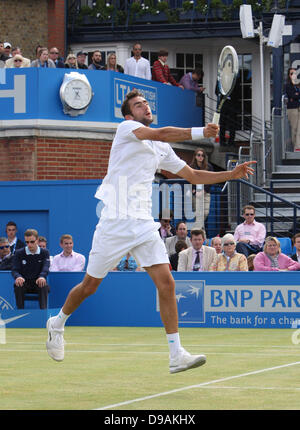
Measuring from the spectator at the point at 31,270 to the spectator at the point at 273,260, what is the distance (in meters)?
3.36

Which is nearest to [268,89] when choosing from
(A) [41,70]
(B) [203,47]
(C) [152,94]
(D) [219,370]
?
(B) [203,47]

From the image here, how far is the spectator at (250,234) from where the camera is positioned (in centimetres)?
1786

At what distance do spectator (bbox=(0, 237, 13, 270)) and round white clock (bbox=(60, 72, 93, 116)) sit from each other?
195 inches

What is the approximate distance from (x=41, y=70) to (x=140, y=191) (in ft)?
45.0

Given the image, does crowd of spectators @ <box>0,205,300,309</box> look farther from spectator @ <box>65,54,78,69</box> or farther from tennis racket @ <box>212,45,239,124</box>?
spectator @ <box>65,54,78,69</box>

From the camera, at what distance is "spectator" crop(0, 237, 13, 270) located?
56.5 ft

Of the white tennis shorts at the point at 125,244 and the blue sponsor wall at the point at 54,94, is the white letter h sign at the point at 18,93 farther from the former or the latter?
the white tennis shorts at the point at 125,244

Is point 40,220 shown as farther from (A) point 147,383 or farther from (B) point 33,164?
(A) point 147,383

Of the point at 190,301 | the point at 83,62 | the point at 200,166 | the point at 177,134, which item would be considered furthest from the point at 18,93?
the point at 177,134

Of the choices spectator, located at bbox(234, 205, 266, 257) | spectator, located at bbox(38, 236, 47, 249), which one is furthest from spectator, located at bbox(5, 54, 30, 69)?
spectator, located at bbox(234, 205, 266, 257)

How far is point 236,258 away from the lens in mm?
16000

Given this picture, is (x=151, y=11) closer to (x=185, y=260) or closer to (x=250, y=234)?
(x=250, y=234)

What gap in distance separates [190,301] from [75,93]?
7870mm

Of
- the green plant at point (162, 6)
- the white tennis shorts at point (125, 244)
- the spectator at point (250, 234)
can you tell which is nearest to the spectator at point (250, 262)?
the spectator at point (250, 234)
